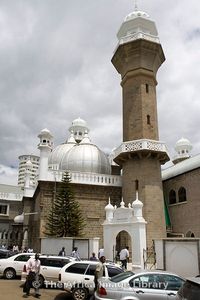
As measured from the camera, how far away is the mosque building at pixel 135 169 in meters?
23.7

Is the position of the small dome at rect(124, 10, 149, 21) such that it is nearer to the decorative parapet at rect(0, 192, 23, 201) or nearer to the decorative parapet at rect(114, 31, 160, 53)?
the decorative parapet at rect(114, 31, 160, 53)

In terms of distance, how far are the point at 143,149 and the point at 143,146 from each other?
25 cm

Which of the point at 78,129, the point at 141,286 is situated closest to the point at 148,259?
the point at 141,286

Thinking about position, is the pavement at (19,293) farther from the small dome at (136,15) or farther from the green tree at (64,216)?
the small dome at (136,15)

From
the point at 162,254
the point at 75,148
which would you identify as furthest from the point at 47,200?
the point at 162,254

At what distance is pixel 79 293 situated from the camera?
1046 cm

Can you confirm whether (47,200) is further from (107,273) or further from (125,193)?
(107,273)

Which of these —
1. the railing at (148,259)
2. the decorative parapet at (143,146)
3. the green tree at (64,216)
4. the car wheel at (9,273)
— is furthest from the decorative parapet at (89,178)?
the car wheel at (9,273)

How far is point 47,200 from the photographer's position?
80.2 ft

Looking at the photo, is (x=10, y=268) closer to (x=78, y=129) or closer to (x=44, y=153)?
(x=44, y=153)

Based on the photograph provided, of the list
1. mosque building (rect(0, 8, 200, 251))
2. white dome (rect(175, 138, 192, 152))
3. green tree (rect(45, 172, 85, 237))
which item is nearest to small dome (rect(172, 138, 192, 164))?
white dome (rect(175, 138, 192, 152))

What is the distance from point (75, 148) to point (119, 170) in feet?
15.5

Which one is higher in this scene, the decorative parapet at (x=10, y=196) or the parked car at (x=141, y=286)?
the decorative parapet at (x=10, y=196)

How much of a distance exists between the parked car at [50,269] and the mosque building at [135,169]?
33.3 ft
